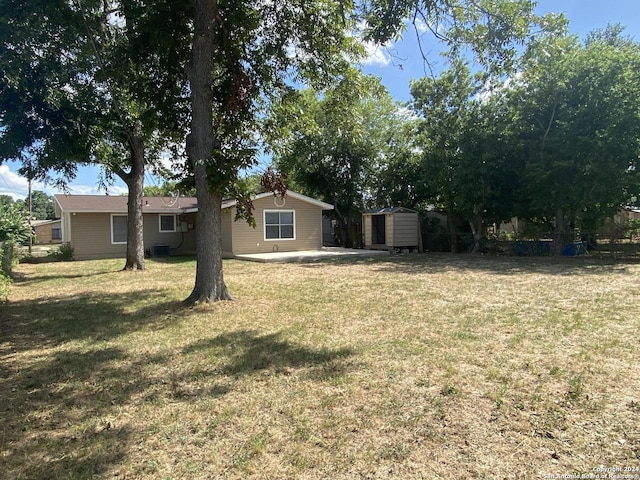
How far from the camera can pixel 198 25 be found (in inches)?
276

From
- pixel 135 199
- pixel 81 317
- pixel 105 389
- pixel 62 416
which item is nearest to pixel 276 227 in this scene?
pixel 135 199

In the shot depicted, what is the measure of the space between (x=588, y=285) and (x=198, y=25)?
9.01m

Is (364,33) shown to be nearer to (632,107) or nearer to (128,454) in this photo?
(128,454)

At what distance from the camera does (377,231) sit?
2159 centimetres

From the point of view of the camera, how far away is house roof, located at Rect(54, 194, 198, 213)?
18617 mm

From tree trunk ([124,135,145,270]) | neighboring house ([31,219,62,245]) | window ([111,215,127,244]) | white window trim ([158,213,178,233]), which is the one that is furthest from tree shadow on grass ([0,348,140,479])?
neighboring house ([31,219,62,245])

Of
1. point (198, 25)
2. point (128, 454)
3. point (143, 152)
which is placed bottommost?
point (128, 454)

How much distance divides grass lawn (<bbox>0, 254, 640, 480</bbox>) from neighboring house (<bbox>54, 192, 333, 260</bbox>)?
10798mm

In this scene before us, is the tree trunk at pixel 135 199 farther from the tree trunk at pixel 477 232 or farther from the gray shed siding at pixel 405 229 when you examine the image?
the tree trunk at pixel 477 232

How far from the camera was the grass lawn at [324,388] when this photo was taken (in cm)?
260

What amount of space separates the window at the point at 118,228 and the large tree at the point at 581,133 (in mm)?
17475

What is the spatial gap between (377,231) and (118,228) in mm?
12474

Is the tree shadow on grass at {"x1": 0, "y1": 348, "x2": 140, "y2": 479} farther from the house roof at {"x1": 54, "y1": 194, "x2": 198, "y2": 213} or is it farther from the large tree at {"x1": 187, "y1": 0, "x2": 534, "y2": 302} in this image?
the house roof at {"x1": 54, "y1": 194, "x2": 198, "y2": 213}

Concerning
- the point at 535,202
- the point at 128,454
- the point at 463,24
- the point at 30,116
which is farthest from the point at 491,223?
the point at 128,454
